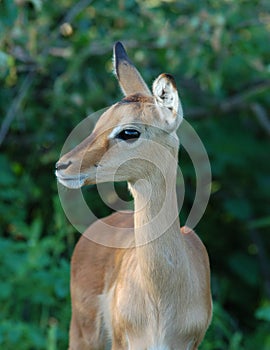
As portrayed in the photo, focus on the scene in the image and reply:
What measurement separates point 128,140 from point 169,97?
27 cm

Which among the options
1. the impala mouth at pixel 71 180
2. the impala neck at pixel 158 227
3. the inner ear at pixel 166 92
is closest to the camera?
the impala mouth at pixel 71 180

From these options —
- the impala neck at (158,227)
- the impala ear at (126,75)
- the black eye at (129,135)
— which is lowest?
the impala neck at (158,227)

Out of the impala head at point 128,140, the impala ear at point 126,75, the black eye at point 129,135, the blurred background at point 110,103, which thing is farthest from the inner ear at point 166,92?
the blurred background at point 110,103

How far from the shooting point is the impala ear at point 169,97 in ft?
13.3

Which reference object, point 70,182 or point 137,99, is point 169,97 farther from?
point 70,182

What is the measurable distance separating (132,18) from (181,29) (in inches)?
16.2

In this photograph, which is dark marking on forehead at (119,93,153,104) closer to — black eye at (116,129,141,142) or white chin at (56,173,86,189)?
black eye at (116,129,141,142)

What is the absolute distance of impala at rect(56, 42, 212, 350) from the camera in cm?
407

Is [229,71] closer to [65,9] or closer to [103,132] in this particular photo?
[65,9]

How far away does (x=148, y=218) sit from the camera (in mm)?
4258

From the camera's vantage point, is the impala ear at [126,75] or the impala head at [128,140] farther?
the impala ear at [126,75]

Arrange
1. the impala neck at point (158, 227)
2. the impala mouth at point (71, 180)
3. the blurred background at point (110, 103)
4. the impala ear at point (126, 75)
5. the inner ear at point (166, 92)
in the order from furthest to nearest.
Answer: the blurred background at point (110, 103)
the impala ear at point (126, 75)
the impala neck at point (158, 227)
the inner ear at point (166, 92)
the impala mouth at point (71, 180)

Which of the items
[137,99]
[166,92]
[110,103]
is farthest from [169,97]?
[110,103]

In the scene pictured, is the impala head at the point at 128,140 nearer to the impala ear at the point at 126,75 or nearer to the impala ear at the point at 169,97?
the impala ear at the point at 169,97
